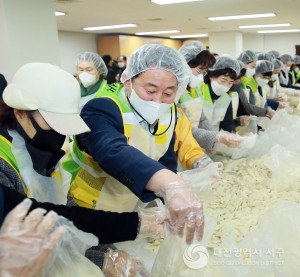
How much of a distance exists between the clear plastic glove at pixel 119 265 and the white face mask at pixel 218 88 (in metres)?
1.51

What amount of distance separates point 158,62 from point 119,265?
0.63 meters

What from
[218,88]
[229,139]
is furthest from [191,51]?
[229,139]

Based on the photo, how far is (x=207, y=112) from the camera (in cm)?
210

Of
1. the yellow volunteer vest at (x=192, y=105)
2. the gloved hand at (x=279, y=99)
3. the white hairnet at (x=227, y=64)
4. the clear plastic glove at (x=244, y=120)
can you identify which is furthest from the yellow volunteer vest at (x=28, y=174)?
the gloved hand at (x=279, y=99)

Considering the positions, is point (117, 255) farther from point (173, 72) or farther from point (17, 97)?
point (173, 72)

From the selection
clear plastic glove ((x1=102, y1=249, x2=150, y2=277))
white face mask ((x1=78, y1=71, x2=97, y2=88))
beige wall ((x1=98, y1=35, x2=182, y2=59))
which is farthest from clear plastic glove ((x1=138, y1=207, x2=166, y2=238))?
beige wall ((x1=98, y1=35, x2=182, y2=59))

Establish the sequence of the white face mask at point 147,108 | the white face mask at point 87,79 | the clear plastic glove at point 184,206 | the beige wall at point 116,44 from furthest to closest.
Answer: the beige wall at point 116,44 → the white face mask at point 87,79 → the white face mask at point 147,108 → the clear plastic glove at point 184,206

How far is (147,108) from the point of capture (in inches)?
41.4

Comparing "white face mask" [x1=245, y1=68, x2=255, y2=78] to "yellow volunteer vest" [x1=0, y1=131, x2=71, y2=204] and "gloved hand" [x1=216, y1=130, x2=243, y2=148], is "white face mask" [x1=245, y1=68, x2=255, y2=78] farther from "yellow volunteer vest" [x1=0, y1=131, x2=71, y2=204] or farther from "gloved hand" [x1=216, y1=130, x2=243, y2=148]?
"yellow volunteer vest" [x1=0, y1=131, x2=71, y2=204]

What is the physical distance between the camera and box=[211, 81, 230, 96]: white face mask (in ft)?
6.92

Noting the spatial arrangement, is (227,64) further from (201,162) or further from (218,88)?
(201,162)

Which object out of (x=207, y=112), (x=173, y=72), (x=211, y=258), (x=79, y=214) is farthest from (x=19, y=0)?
(x=211, y=258)

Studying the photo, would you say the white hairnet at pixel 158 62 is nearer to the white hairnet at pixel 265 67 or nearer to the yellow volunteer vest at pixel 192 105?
the yellow volunteer vest at pixel 192 105

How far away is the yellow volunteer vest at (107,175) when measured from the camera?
3.51 ft
